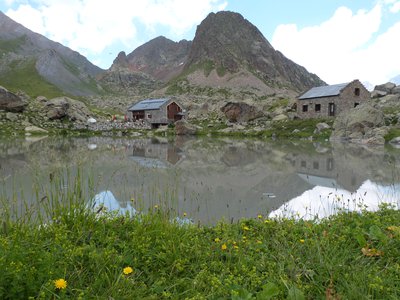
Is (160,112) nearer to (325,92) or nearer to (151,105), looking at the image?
(151,105)

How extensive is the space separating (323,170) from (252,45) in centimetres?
19812

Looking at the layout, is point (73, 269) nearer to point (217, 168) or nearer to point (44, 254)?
point (44, 254)

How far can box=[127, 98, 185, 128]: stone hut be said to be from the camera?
67.6m

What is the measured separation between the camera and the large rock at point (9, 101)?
48.4 m

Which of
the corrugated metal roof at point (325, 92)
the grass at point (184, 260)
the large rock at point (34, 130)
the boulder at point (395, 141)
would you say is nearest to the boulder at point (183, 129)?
the large rock at point (34, 130)

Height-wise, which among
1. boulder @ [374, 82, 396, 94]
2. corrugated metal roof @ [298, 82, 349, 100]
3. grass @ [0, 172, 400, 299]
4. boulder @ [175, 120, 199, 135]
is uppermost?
boulder @ [374, 82, 396, 94]

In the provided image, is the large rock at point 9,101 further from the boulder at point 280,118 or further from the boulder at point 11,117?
the boulder at point 280,118

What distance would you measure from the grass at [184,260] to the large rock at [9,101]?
5319 cm

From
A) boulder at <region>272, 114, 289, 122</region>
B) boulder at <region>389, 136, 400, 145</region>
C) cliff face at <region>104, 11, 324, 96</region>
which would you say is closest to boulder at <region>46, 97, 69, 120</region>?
boulder at <region>272, 114, 289, 122</region>

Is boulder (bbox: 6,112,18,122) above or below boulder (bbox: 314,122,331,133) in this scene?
above

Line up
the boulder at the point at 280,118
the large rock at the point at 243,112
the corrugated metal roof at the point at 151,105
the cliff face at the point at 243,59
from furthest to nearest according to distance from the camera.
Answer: the cliff face at the point at 243,59, the corrugated metal roof at the point at 151,105, the large rock at the point at 243,112, the boulder at the point at 280,118

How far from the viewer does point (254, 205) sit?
936cm

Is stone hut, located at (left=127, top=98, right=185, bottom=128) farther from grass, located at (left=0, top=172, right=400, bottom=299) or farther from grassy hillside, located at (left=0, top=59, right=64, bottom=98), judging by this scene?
grass, located at (left=0, top=172, right=400, bottom=299)

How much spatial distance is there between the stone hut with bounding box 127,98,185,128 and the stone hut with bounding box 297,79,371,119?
27979 millimetres
